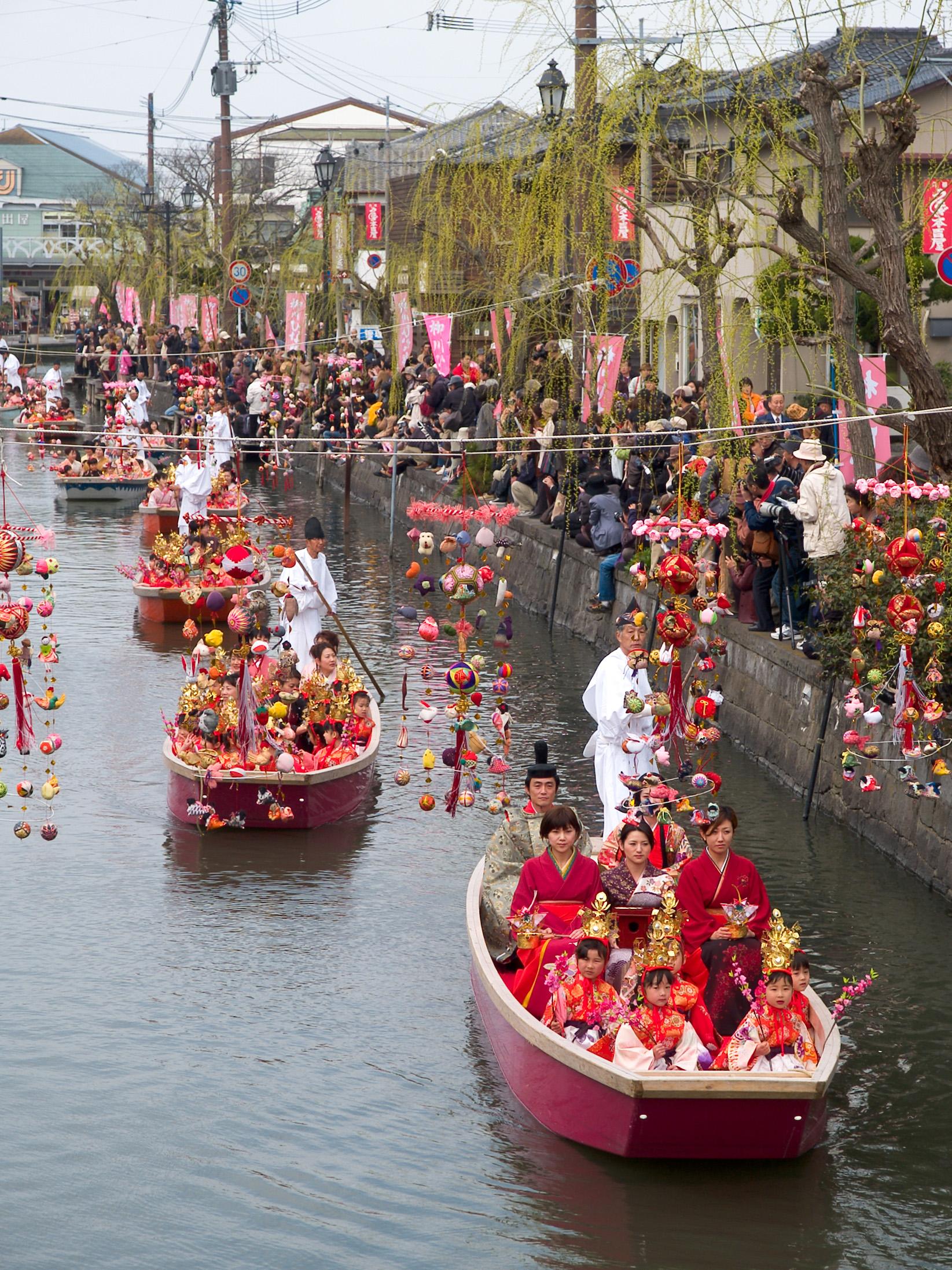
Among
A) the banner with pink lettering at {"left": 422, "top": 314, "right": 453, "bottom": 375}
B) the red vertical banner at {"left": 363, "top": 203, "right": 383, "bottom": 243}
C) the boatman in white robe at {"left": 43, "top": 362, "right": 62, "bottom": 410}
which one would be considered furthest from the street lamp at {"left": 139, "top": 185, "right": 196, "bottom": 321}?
the banner with pink lettering at {"left": 422, "top": 314, "right": 453, "bottom": 375}

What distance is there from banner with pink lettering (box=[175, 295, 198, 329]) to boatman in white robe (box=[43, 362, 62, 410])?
3.45 meters

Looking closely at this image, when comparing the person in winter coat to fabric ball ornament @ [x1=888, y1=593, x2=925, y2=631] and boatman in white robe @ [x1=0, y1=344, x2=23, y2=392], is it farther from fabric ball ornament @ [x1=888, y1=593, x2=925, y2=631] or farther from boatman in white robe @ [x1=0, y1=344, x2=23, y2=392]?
boatman in white robe @ [x1=0, y1=344, x2=23, y2=392]

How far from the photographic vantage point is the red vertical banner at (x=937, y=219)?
14.5m

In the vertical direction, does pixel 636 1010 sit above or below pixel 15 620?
below

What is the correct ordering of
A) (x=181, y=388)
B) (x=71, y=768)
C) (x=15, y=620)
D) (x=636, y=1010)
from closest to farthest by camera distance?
(x=636, y=1010), (x=15, y=620), (x=71, y=768), (x=181, y=388)

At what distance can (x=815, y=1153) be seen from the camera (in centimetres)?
847

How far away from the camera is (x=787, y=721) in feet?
48.3

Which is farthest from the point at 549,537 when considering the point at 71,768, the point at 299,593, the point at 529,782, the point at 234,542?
the point at 529,782

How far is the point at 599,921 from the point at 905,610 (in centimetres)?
381

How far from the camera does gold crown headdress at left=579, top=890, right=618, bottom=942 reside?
8.44m

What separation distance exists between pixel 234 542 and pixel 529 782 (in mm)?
12875

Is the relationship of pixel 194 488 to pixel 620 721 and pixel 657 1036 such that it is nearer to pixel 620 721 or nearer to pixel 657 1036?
pixel 620 721

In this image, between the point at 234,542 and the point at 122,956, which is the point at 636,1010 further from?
the point at 234,542

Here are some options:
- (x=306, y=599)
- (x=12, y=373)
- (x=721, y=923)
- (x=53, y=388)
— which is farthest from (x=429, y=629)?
(x=12, y=373)
